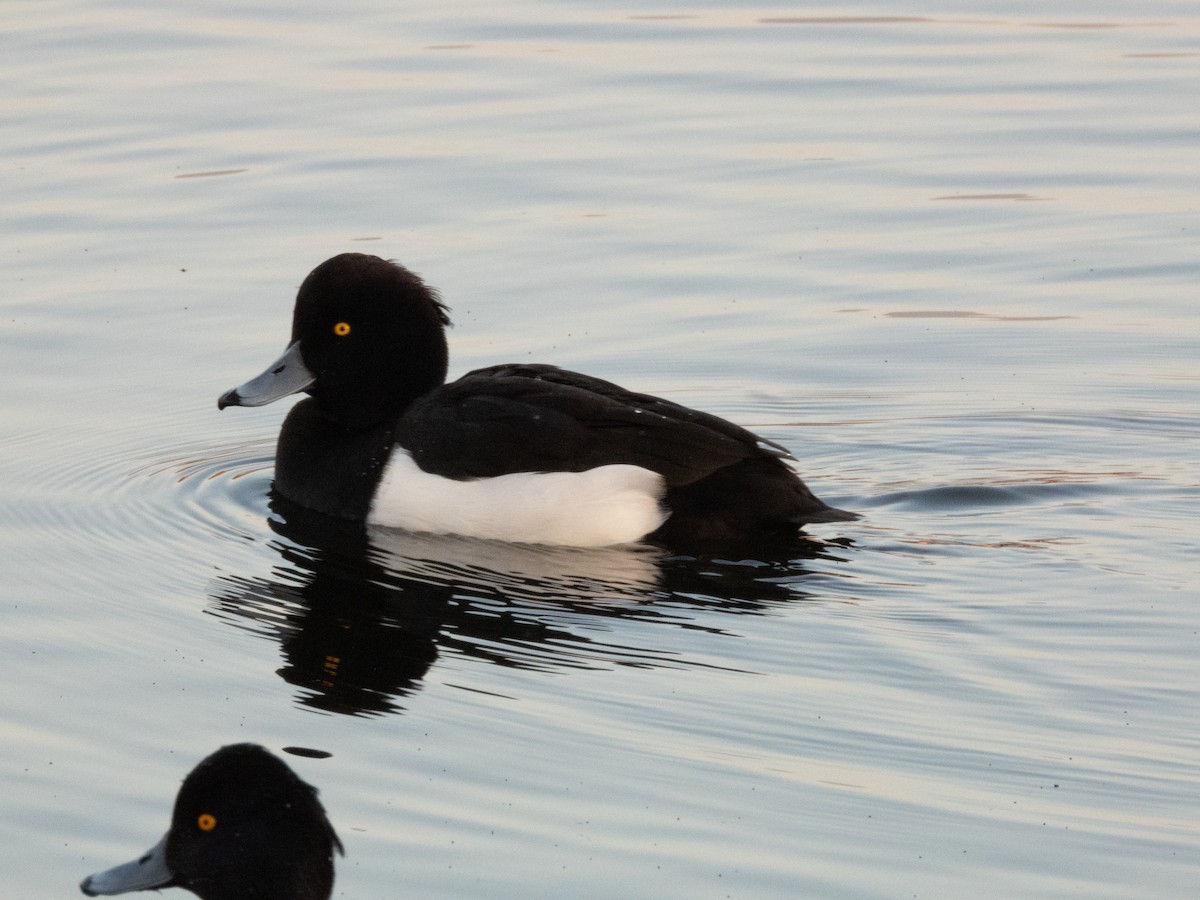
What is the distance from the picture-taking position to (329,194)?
12781 millimetres

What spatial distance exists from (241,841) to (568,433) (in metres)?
3.60

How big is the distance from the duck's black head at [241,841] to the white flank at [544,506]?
134 inches

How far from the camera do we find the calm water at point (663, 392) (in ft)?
19.4

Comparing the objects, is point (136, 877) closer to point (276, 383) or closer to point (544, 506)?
point (544, 506)

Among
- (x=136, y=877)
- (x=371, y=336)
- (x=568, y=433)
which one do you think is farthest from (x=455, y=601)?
(x=136, y=877)

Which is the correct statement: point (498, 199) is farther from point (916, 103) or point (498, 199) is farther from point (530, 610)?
point (530, 610)

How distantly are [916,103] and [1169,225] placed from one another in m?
2.77

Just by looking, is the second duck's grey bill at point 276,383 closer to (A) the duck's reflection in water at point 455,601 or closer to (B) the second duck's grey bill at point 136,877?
(A) the duck's reflection in water at point 455,601

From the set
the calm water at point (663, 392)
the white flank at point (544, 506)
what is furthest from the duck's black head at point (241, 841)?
the white flank at point (544, 506)

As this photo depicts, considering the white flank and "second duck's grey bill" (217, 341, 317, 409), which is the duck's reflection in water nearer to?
the white flank

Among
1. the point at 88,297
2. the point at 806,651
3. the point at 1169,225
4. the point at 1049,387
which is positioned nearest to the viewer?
the point at 806,651

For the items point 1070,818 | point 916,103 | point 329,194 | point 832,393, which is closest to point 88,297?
point 329,194

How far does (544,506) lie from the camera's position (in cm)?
827

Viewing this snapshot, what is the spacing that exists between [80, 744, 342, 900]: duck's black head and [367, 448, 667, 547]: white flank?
11.2 ft
